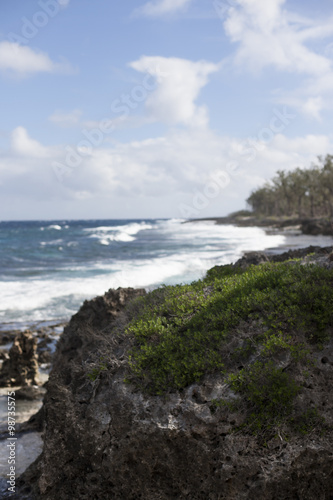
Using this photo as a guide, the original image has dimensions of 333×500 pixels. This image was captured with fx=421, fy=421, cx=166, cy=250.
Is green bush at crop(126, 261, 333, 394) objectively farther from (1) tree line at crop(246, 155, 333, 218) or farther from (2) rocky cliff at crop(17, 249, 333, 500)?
(1) tree line at crop(246, 155, 333, 218)

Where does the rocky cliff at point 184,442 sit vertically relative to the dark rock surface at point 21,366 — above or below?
above

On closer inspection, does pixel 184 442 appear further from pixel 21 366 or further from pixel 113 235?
pixel 113 235

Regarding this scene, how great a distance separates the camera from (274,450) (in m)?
3.92

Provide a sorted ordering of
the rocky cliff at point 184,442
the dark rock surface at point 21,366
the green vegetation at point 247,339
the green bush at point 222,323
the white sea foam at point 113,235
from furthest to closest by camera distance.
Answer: the white sea foam at point 113,235
the dark rock surface at point 21,366
the green bush at point 222,323
the green vegetation at point 247,339
the rocky cliff at point 184,442

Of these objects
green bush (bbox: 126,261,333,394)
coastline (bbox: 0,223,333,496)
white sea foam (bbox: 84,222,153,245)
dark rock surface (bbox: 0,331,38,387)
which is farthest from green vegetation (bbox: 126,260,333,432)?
white sea foam (bbox: 84,222,153,245)

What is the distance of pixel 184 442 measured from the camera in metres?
4.05

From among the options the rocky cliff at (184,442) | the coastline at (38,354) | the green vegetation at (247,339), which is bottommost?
the coastline at (38,354)

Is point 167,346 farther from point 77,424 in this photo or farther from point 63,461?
point 63,461

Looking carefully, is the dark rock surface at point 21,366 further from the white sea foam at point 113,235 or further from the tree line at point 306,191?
the tree line at point 306,191

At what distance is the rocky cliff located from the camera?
390 centimetres

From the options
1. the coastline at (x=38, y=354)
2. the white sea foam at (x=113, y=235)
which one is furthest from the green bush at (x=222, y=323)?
the white sea foam at (x=113, y=235)

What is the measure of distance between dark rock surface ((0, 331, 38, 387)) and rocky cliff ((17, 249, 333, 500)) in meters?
5.53

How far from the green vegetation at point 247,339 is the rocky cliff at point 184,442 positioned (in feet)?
0.19

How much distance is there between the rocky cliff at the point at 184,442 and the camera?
3.90m
